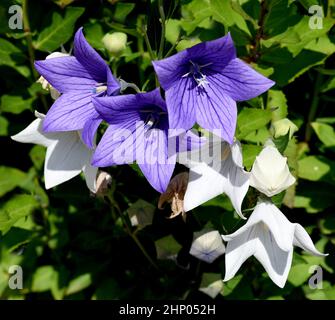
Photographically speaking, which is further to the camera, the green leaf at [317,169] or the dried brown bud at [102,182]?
the green leaf at [317,169]

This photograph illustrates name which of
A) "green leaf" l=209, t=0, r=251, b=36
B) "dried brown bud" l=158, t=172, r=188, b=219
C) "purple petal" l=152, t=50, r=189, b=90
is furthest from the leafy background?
"purple petal" l=152, t=50, r=189, b=90

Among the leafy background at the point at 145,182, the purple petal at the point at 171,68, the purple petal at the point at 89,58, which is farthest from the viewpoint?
the leafy background at the point at 145,182

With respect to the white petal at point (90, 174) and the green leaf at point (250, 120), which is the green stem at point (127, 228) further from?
the green leaf at point (250, 120)

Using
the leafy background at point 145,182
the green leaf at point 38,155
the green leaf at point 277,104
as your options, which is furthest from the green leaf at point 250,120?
the green leaf at point 38,155

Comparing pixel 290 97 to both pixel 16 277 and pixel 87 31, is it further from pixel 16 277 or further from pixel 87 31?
pixel 16 277

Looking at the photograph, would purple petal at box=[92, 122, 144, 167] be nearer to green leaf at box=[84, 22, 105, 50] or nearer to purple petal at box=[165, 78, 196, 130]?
purple petal at box=[165, 78, 196, 130]

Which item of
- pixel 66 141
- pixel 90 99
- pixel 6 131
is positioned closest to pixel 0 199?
pixel 6 131
